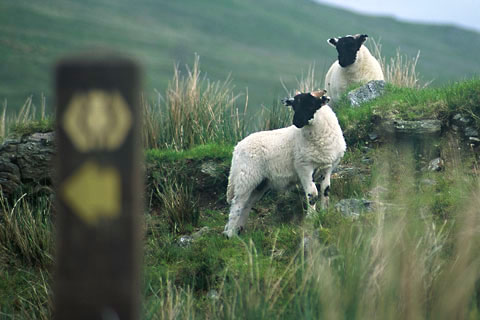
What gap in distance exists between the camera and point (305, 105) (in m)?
6.95

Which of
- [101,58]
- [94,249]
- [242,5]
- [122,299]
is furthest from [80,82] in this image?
[242,5]

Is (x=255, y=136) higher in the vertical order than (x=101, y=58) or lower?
lower

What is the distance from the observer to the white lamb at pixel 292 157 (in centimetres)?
695

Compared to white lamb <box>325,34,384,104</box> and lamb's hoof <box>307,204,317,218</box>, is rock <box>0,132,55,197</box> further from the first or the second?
white lamb <box>325,34,384,104</box>

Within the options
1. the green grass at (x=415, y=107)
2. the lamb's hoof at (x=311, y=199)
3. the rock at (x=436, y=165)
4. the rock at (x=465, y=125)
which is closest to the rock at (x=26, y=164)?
the lamb's hoof at (x=311, y=199)

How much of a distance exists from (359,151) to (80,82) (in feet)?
22.5

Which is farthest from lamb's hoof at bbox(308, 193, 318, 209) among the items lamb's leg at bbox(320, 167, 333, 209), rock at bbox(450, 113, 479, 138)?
rock at bbox(450, 113, 479, 138)

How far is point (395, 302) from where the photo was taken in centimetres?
370

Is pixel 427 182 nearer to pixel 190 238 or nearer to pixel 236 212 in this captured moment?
pixel 236 212

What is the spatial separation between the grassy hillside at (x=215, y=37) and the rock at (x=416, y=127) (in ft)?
225

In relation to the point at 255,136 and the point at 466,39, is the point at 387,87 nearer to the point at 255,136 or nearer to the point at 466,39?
the point at 255,136

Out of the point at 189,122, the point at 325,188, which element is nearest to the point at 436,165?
the point at 325,188

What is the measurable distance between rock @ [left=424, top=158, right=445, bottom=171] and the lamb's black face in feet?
8.84

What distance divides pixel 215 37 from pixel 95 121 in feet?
366
